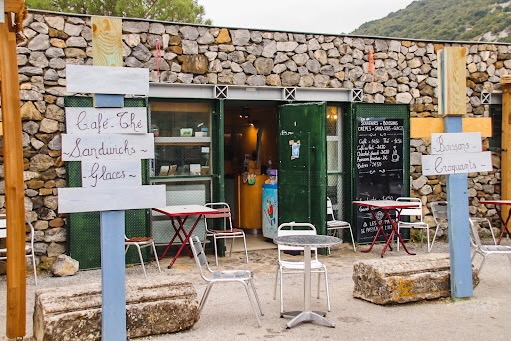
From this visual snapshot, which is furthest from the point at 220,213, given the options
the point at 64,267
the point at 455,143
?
the point at 455,143

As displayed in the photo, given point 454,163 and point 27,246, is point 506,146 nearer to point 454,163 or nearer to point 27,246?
point 454,163

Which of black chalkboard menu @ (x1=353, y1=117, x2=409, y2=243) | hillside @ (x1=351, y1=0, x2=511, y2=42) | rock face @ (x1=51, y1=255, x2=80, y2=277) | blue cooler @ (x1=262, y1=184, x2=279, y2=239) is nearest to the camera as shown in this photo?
rock face @ (x1=51, y1=255, x2=80, y2=277)

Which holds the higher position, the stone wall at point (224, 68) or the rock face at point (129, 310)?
the stone wall at point (224, 68)

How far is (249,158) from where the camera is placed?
11.4 metres

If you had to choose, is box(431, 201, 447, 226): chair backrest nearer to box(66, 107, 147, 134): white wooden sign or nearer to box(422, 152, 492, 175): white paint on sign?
box(422, 152, 492, 175): white paint on sign

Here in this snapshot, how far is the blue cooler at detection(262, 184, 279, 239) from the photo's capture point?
Result: 967 centimetres

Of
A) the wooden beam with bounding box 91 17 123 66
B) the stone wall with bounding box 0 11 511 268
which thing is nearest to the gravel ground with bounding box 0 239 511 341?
the stone wall with bounding box 0 11 511 268

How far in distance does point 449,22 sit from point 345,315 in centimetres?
2351

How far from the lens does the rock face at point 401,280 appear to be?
600 centimetres

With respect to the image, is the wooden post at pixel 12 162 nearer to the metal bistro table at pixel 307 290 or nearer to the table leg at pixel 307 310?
the metal bistro table at pixel 307 290

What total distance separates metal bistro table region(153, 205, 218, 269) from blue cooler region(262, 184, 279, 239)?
1528 millimetres

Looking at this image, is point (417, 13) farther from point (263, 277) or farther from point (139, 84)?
point (139, 84)

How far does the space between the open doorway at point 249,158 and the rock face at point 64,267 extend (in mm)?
2839

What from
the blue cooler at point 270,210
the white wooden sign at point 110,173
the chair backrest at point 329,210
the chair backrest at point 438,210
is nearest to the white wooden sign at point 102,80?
the white wooden sign at point 110,173
